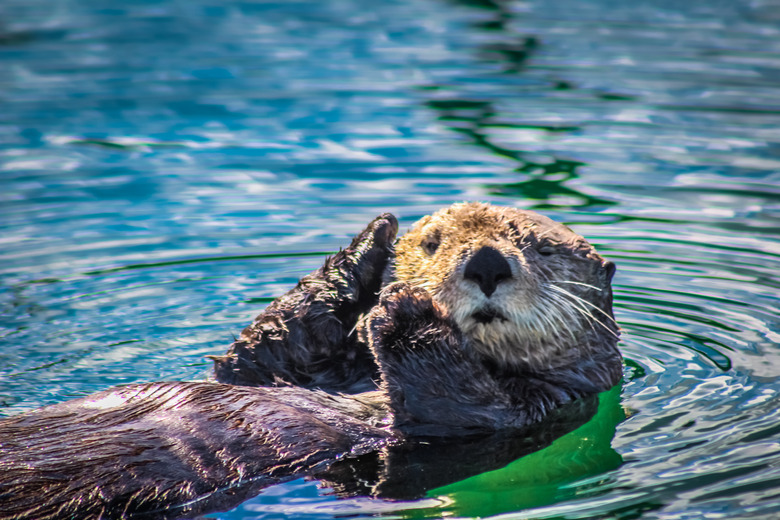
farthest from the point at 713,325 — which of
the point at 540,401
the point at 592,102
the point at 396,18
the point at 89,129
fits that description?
the point at 396,18

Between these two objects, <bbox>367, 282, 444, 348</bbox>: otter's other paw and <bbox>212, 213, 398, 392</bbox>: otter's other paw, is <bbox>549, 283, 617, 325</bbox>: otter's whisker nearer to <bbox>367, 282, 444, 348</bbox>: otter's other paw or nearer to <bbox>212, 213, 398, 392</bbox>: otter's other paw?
<bbox>367, 282, 444, 348</bbox>: otter's other paw

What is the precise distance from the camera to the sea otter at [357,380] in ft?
11.0

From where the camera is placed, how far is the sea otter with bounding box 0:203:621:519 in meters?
3.35

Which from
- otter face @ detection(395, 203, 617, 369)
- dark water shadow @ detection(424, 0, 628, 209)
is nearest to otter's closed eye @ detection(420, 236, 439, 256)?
otter face @ detection(395, 203, 617, 369)

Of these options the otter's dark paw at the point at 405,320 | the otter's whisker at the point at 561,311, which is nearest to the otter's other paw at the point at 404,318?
the otter's dark paw at the point at 405,320

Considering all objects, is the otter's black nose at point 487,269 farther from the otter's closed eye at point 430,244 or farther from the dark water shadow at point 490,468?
the dark water shadow at point 490,468

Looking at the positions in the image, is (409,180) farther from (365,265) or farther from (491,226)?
(491,226)

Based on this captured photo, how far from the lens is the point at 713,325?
517 cm

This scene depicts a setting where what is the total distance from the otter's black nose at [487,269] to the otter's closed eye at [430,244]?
1.42ft

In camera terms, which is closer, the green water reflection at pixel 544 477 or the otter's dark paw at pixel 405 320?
the green water reflection at pixel 544 477

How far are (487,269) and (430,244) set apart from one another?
0.54 meters

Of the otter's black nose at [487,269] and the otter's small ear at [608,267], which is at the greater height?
the otter's black nose at [487,269]

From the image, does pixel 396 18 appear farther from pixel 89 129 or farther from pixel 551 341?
pixel 551 341

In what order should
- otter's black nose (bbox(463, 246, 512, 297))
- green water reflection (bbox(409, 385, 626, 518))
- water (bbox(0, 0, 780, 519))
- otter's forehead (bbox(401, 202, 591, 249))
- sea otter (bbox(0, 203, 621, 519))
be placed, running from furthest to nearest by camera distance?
otter's forehead (bbox(401, 202, 591, 249))
water (bbox(0, 0, 780, 519))
otter's black nose (bbox(463, 246, 512, 297))
green water reflection (bbox(409, 385, 626, 518))
sea otter (bbox(0, 203, 621, 519))
